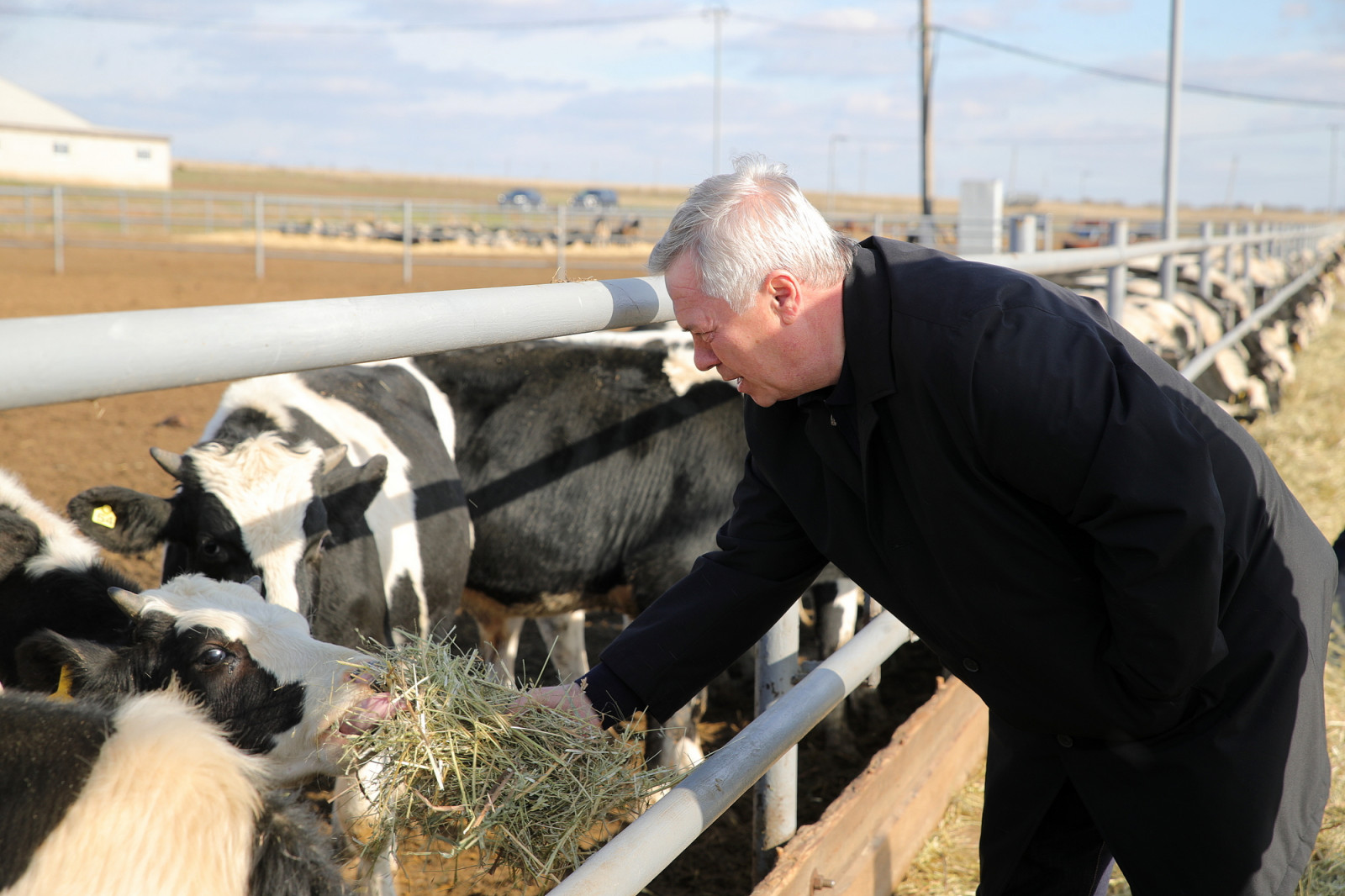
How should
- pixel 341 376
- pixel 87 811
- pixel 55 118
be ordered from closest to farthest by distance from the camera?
1. pixel 87 811
2. pixel 341 376
3. pixel 55 118

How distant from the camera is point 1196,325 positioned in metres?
8.40

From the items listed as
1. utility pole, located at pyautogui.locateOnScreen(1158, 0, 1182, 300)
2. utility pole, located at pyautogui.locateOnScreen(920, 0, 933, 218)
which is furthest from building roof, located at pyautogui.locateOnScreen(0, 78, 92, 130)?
utility pole, located at pyautogui.locateOnScreen(1158, 0, 1182, 300)

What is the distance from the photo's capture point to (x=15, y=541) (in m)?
2.47

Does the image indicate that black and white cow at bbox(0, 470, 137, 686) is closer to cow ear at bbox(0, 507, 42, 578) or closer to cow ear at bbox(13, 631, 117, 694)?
cow ear at bbox(0, 507, 42, 578)

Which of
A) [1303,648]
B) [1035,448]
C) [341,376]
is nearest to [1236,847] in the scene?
[1303,648]

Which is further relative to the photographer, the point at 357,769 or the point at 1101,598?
the point at 1101,598

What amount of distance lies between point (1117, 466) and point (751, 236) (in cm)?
61

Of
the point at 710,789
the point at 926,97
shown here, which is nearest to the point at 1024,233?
the point at 710,789

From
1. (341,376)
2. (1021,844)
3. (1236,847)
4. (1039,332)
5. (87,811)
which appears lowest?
(1021,844)

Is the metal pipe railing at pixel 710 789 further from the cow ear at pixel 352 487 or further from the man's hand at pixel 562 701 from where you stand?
the cow ear at pixel 352 487

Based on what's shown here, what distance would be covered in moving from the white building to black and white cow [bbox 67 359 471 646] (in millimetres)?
54121

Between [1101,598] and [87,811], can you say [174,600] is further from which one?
[1101,598]

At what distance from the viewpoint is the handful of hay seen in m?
1.43

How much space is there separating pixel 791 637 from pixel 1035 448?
39.1 inches
